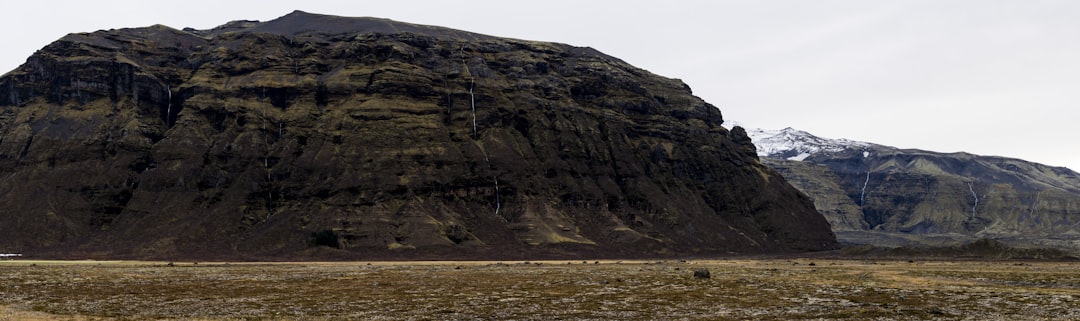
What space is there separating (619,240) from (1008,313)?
107 m

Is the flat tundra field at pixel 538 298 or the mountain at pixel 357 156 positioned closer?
the flat tundra field at pixel 538 298

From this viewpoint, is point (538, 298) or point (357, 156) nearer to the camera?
point (538, 298)

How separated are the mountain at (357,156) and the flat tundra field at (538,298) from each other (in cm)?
6174

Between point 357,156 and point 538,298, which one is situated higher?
point 357,156

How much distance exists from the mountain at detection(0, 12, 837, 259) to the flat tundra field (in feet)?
203

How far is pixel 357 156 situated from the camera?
150 meters

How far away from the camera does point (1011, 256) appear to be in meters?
127

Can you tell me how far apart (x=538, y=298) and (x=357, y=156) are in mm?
106551

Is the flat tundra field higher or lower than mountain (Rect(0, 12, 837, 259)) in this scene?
lower

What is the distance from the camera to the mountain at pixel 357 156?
133625mm

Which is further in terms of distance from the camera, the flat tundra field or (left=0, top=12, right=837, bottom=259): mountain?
(left=0, top=12, right=837, bottom=259): mountain

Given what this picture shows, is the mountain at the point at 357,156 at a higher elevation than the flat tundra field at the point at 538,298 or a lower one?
higher

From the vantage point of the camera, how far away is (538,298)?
49688mm

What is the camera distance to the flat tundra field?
39.8m
